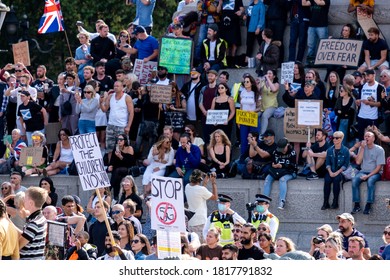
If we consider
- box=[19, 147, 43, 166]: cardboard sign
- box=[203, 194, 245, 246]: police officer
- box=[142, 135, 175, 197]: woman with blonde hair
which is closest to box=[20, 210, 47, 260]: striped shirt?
box=[203, 194, 245, 246]: police officer

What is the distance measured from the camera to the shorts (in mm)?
27828

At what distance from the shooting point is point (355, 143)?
26141mm

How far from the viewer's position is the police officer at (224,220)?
22.9m

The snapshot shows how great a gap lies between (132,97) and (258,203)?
5.67 meters

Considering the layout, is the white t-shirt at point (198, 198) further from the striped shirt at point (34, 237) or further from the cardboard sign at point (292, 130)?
the striped shirt at point (34, 237)

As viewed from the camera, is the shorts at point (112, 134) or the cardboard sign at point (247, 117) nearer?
the cardboard sign at point (247, 117)

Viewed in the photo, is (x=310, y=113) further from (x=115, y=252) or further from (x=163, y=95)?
(x=115, y=252)

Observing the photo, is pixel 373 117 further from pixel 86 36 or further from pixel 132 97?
pixel 86 36

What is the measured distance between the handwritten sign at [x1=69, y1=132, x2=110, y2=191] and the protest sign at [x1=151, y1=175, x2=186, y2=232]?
2.53 meters

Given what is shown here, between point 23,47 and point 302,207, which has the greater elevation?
point 23,47

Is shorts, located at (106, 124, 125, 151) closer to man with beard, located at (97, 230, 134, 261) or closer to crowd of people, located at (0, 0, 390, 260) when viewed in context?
crowd of people, located at (0, 0, 390, 260)

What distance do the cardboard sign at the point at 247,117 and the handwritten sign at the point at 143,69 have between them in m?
3.10

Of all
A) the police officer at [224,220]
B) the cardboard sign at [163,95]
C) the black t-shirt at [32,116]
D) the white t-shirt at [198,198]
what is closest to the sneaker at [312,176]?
the white t-shirt at [198,198]
